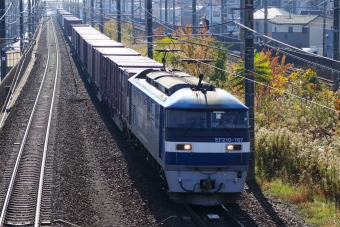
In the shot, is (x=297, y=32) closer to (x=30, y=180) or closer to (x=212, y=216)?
(x=30, y=180)

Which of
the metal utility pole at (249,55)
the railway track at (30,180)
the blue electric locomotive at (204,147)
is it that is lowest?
the railway track at (30,180)

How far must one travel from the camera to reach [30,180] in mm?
15461

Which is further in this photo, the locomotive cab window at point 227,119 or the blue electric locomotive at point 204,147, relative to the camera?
the locomotive cab window at point 227,119

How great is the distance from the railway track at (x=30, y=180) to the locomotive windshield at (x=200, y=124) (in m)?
2.88

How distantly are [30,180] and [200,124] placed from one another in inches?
196

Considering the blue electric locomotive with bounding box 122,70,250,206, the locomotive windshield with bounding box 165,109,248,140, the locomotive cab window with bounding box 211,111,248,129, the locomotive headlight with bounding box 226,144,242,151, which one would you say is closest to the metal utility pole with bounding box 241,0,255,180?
the blue electric locomotive with bounding box 122,70,250,206

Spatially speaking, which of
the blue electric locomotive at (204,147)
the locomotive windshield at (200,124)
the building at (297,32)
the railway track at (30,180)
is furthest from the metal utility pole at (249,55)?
the building at (297,32)

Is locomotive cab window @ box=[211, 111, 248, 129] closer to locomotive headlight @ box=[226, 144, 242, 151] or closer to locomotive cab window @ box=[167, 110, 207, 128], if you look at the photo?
locomotive cab window @ box=[167, 110, 207, 128]

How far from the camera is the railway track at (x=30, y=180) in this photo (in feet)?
40.9

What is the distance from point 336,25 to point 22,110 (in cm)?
1286

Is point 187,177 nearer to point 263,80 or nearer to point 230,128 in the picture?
point 230,128

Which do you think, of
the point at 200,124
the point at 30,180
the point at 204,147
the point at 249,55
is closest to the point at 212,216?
the point at 204,147

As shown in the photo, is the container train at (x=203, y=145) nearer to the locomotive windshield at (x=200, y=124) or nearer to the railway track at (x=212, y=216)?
the locomotive windshield at (x=200, y=124)

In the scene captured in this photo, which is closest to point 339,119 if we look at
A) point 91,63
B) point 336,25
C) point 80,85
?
point 336,25
